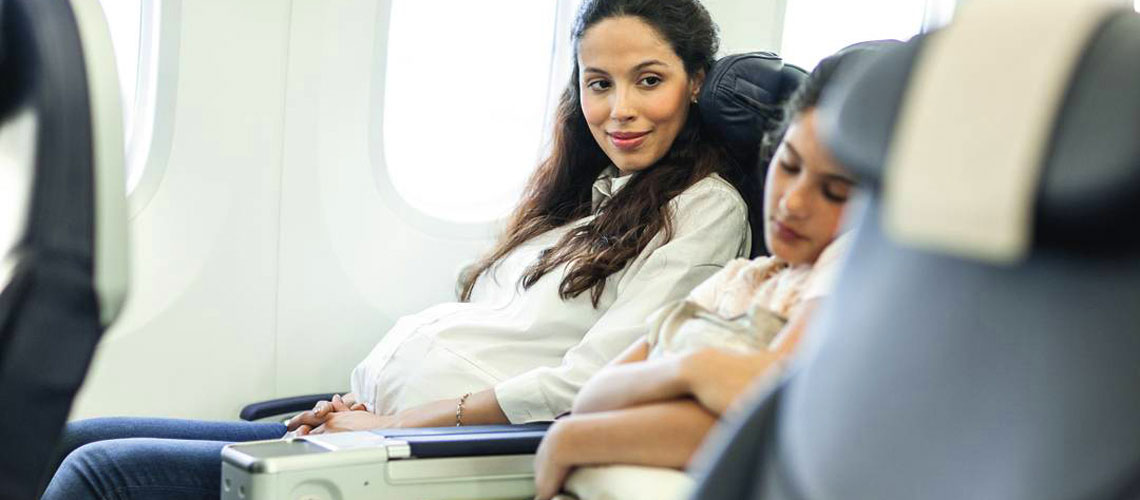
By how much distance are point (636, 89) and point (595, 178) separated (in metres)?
0.33

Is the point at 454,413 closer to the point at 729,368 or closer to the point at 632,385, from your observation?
→ the point at 632,385

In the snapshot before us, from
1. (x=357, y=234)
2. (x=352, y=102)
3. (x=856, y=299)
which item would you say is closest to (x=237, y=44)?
(x=352, y=102)

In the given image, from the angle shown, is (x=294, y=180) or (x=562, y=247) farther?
(x=294, y=180)

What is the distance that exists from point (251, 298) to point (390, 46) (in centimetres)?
74

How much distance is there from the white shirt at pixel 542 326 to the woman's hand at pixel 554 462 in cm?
48

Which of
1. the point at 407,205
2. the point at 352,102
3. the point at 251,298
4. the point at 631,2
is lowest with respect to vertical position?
the point at 251,298

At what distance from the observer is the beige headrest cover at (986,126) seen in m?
0.86

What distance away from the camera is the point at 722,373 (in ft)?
5.17

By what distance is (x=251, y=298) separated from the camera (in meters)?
3.31

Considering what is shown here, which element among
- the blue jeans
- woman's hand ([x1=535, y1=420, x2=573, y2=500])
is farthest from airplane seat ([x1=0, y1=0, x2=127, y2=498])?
the blue jeans

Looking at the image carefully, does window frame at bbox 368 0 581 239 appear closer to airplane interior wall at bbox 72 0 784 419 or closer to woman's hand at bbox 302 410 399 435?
airplane interior wall at bbox 72 0 784 419

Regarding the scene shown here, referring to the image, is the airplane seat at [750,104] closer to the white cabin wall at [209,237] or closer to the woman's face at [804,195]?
the woman's face at [804,195]

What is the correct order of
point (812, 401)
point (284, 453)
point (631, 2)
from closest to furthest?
point (812, 401) < point (284, 453) < point (631, 2)

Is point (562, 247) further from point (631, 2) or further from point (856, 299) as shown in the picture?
point (856, 299)
